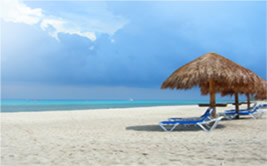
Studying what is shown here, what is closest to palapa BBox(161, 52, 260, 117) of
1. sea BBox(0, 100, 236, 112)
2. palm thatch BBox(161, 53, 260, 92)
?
palm thatch BBox(161, 53, 260, 92)

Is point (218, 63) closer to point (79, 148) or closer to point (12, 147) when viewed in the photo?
point (79, 148)

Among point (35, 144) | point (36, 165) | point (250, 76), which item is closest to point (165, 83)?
point (250, 76)

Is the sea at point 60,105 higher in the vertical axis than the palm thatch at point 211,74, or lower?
lower

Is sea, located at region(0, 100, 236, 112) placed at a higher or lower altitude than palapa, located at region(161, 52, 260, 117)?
lower

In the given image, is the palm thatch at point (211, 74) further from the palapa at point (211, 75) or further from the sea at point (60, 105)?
the sea at point (60, 105)

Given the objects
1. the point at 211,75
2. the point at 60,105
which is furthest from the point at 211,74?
the point at 60,105

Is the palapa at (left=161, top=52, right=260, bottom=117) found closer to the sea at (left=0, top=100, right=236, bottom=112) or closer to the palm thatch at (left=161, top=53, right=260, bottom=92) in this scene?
the palm thatch at (left=161, top=53, right=260, bottom=92)

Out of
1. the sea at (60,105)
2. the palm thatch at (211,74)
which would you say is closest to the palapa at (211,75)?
the palm thatch at (211,74)

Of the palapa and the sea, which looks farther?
the sea

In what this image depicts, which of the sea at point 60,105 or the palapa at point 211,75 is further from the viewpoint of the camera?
the sea at point 60,105

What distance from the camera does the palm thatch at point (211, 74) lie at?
7352 mm

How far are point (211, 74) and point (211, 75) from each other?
3 cm

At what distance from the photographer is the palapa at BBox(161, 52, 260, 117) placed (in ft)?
24.1

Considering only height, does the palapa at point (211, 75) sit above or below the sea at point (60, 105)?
above
